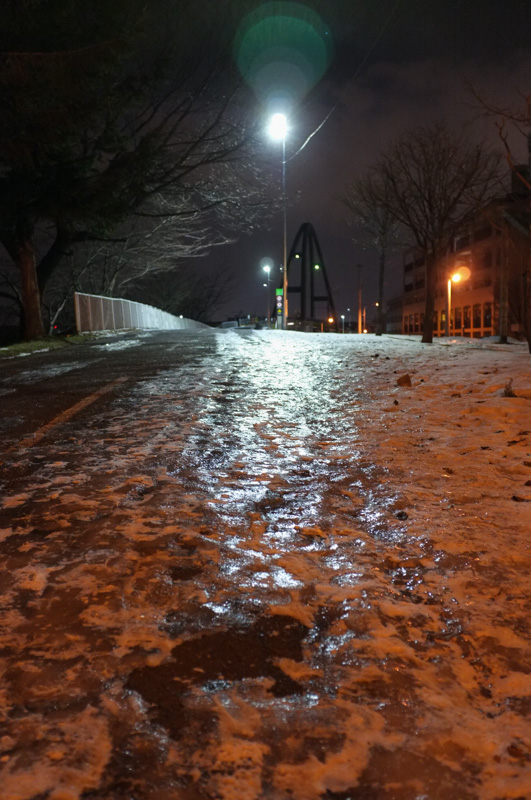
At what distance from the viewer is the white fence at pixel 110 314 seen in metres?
23.6

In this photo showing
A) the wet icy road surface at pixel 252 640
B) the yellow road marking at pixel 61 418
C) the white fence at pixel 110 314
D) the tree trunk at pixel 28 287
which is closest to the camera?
the wet icy road surface at pixel 252 640

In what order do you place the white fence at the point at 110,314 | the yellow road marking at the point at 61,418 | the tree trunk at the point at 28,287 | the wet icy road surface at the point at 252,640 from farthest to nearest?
the white fence at the point at 110,314
the tree trunk at the point at 28,287
the yellow road marking at the point at 61,418
the wet icy road surface at the point at 252,640

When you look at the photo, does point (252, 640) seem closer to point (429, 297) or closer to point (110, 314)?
point (429, 297)

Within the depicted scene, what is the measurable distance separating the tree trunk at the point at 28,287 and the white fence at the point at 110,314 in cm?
300

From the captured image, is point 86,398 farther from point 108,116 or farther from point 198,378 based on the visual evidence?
Answer: point 108,116

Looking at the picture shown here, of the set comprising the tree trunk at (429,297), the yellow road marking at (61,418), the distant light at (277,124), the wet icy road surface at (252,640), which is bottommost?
the wet icy road surface at (252,640)

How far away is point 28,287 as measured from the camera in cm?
1961

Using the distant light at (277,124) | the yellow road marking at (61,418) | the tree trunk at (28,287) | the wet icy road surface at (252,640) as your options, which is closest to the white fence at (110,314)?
the tree trunk at (28,287)

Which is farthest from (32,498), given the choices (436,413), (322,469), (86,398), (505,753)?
(436,413)

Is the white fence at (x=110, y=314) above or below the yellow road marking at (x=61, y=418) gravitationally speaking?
above

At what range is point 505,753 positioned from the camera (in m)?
1.60

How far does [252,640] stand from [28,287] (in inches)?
790

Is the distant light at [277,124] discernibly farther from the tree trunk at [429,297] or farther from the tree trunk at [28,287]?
the tree trunk at [28,287]

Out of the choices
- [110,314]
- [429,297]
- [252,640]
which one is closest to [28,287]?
[110,314]
